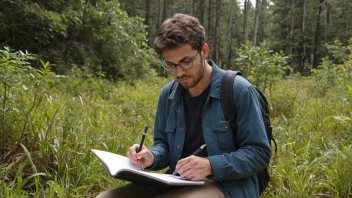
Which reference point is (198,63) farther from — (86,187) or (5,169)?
(5,169)

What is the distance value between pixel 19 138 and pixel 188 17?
2.23m

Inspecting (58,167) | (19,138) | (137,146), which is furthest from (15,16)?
→ (137,146)

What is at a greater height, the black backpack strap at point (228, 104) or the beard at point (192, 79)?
the beard at point (192, 79)

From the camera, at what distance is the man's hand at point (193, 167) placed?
171 centimetres

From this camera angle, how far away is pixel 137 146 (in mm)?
2127

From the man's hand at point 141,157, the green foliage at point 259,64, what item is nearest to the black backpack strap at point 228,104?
the man's hand at point 141,157

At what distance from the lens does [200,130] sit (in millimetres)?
2049

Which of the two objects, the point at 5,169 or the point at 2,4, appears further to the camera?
the point at 2,4

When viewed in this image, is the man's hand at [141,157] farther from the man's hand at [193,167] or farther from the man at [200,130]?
the man's hand at [193,167]

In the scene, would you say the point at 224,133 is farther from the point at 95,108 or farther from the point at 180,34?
the point at 95,108

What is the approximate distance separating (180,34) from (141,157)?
80cm

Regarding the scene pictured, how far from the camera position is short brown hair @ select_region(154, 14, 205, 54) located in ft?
6.18

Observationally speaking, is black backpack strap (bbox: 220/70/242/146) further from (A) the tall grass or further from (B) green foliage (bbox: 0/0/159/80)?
(B) green foliage (bbox: 0/0/159/80)

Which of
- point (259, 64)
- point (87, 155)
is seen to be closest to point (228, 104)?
point (87, 155)
